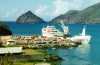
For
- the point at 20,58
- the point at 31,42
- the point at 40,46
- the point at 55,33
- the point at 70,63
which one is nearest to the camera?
the point at 20,58

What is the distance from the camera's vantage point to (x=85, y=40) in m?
66.4

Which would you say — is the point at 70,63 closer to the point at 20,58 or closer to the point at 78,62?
the point at 78,62

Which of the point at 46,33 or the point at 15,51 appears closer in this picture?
the point at 15,51

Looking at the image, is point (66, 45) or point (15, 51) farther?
point (66, 45)

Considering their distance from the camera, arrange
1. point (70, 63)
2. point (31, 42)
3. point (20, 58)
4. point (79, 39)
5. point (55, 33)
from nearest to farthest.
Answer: point (20, 58)
point (70, 63)
point (31, 42)
point (79, 39)
point (55, 33)

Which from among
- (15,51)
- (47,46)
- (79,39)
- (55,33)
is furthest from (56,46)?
(15,51)

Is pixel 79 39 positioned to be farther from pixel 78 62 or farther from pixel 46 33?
pixel 78 62

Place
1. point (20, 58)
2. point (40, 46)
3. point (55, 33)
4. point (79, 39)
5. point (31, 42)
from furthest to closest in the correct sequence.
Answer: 1. point (55, 33)
2. point (79, 39)
3. point (31, 42)
4. point (40, 46)
5. point (20, 58)

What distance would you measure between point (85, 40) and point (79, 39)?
133 cm

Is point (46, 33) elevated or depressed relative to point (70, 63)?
elevated

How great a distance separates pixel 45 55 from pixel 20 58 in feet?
12.6

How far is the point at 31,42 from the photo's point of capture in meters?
56.7

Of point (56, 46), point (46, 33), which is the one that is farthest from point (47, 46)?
point (46, 33)

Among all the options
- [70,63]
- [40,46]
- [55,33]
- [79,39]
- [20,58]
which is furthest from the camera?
[55,33]
